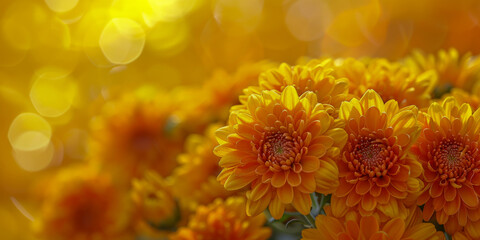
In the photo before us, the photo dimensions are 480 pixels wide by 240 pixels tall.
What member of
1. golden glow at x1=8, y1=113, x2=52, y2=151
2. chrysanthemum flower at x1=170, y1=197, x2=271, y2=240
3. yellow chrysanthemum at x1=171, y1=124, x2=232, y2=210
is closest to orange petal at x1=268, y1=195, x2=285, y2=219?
chrysanthemum flower at x1=170, y1=197, x2=271, y2=240

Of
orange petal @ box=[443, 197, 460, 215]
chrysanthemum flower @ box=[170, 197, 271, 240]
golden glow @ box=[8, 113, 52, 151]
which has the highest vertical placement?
orange petal @ box=[443, 197, 460, 215]

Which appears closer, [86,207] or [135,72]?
[86,207]

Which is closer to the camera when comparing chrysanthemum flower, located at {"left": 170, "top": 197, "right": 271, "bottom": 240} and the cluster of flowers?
the cluster of flowers

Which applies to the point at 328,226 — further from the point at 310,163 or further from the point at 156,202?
the point at 156,202

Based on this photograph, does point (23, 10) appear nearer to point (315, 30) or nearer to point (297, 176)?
point (315, 30)

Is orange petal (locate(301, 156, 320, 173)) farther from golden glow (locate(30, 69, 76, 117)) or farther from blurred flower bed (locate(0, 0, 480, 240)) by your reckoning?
golden glow (locate(30, 69, 76, 117))

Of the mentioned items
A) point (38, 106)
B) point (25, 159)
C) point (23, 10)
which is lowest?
point (25, 159)

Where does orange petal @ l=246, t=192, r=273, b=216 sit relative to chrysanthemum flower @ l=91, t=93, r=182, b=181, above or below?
above

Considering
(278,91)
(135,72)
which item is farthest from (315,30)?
(278,91)
